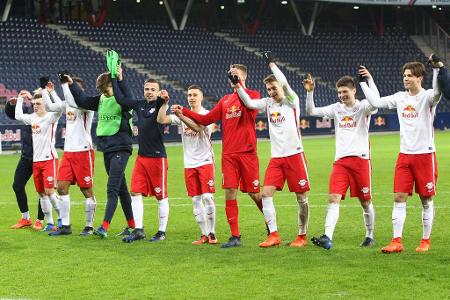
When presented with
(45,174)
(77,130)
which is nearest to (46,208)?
(45,174)

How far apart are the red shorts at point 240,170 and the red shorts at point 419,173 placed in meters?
1.79

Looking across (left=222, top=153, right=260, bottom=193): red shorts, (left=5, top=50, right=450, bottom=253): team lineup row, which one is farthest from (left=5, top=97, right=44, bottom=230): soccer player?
(left=222, top=153, right=260, bottom=193): red shorts

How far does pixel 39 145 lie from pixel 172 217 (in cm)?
250

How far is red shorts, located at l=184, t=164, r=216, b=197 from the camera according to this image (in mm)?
11227

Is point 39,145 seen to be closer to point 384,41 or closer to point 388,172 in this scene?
point 388,172

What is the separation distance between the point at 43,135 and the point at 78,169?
1.05 metres

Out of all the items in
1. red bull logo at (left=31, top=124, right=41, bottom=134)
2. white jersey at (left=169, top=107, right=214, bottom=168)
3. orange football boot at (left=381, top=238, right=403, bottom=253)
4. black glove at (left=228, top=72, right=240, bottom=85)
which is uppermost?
black glove at (left=228, top=72, right=240, bottom=85)

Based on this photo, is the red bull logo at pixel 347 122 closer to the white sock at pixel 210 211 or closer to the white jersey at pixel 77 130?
the white sock at pixel 210 211

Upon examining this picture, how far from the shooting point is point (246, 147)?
425 inches

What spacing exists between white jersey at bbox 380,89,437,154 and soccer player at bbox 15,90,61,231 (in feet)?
16.8

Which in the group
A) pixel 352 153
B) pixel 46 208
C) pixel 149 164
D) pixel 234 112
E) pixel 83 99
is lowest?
pixel 46 208

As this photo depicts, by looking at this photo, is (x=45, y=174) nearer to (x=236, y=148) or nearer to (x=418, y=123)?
(x=236, y=148)

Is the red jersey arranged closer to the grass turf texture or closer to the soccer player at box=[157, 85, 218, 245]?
the soccer player at box=[157, 85, 218, 245]

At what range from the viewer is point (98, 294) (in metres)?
7.93
